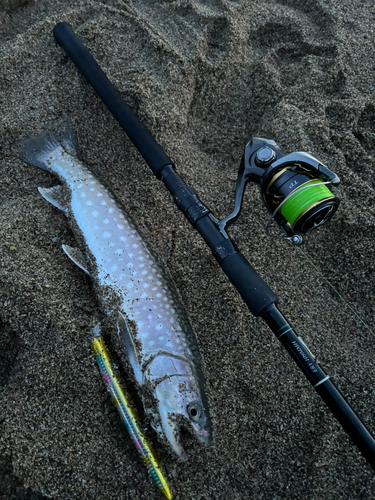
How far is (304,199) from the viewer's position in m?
2.20

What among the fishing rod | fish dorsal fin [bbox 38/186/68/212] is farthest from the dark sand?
the fishing rod

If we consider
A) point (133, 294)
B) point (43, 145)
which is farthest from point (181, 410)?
point (43, 145)

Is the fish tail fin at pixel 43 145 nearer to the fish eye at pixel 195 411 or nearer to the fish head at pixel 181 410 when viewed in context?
the fish head at pixel 181 410

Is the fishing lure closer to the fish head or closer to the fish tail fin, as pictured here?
the fish head

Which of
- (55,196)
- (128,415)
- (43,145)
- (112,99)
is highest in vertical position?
(43,145)

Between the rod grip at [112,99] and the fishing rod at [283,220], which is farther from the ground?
the rod grip at [112,99]

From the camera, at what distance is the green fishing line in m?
2.18

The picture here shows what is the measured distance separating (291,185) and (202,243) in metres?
1.05

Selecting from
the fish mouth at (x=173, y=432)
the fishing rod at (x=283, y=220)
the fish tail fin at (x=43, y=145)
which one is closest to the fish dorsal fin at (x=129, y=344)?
the fish mouth at (x=173, y=432)

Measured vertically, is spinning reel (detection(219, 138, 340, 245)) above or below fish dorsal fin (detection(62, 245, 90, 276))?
below

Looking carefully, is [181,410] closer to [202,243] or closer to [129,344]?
[129,344]

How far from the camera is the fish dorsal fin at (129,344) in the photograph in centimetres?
259

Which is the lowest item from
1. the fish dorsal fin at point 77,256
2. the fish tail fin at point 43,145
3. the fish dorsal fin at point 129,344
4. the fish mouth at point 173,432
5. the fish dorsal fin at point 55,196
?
the fish mouth at point 173,432

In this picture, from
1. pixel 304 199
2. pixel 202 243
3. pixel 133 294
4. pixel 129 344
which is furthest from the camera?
pixel 202 243
